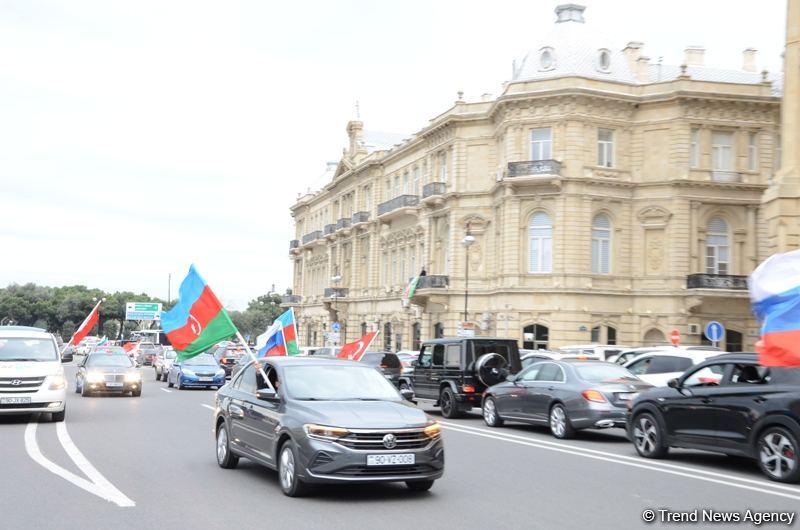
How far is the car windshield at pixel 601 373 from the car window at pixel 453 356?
17.2 ft

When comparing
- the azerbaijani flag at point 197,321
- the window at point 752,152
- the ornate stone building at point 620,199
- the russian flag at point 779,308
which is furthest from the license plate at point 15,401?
the window at point 752,152

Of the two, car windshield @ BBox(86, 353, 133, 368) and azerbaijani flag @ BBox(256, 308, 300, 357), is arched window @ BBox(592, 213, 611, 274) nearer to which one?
azerbaijani flag @ BBox(256, 308, 300, 357)

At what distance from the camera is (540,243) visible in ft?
159

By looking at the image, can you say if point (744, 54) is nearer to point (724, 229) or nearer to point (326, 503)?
point (724, 229)

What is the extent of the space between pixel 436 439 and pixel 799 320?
13.2ft

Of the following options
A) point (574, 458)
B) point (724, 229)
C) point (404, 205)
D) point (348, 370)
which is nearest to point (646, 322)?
point (724, 229)

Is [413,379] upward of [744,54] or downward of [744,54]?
downward

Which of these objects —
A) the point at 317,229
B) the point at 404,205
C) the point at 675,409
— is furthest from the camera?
the point at 317,229

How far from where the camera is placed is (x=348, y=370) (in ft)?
38.9

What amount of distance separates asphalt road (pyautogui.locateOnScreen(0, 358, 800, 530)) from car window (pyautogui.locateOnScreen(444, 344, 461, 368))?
20.1 feet

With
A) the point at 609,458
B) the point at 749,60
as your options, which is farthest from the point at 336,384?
the point at 749,60

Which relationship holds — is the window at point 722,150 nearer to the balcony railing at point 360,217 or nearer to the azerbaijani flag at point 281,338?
the azerbaijani flag at point 281,338

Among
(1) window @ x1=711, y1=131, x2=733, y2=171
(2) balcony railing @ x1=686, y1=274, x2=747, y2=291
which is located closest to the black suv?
(2) balcony railing @ x1=686, y1=274, x2=747, y2=291

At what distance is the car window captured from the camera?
77.2 feet
